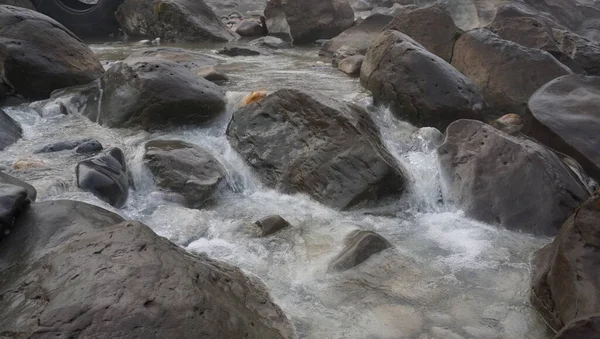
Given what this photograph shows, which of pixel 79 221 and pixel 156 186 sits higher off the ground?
pixel 79 221

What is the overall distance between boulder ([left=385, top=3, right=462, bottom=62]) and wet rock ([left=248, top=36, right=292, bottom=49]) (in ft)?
10.7

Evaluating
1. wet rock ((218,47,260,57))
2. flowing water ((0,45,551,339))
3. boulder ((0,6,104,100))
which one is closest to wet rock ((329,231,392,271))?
flowing water ((0,45,551,339))

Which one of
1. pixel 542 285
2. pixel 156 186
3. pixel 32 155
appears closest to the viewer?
pixel 542 285

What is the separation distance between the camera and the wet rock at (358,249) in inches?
173

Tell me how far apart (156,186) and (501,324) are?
333cm

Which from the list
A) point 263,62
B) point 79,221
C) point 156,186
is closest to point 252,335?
point 79,221

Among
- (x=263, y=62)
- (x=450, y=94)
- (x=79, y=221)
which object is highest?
(x=79, y=221)

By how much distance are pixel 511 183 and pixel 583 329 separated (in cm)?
249

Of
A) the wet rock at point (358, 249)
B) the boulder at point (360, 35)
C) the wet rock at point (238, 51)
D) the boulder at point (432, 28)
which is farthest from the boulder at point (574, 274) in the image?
the wet rock at point (238, 51)

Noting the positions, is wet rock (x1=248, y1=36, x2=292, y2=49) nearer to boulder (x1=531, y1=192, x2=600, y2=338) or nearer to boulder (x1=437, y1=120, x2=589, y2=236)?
boulder (x1=437, y1=120, x2=589, y2=236)

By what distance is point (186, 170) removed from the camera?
5.68 metres

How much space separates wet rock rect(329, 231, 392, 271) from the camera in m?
4.39

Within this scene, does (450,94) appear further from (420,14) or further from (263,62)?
(263,62)

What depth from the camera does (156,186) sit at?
5.55 metres
